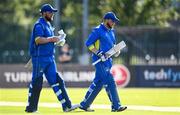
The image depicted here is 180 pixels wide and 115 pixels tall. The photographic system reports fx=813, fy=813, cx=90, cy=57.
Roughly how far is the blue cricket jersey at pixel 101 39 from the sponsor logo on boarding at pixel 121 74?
1283 cm

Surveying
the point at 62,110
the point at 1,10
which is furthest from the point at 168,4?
the point at 62,110

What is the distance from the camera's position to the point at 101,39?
1766 centimetres

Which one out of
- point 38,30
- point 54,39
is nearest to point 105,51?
point 54,39

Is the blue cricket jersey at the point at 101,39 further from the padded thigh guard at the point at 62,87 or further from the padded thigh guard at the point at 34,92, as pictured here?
the padded thigh guard at the point at 34,92

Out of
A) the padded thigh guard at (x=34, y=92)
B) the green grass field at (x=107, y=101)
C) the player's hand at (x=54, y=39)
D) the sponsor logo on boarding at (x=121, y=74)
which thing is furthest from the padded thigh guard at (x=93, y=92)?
the sponsor logo on boarding at (x=121, y=74)

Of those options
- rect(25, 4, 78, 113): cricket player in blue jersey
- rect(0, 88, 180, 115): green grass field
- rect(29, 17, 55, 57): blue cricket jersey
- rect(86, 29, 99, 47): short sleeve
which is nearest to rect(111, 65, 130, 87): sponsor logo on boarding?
rect(0, 88, 180, 115): green grass field

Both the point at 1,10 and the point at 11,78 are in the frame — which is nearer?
the point at 11,78

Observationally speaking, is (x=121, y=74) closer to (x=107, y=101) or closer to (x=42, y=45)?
(x=107, y=101)

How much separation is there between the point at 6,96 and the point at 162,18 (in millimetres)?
27746

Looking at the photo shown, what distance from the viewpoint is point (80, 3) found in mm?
53781

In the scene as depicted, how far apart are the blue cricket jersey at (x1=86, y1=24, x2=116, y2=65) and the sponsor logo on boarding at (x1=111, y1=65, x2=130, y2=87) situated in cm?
1283

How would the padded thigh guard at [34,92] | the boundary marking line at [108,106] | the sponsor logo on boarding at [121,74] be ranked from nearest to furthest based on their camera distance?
the padded thigh guard at [34,92]
the boundary marking line at [108,106]
the sponsor logo on boarding at [121,74]

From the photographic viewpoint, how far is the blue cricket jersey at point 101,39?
1761 cm

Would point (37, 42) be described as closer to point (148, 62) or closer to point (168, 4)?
point (148, 62)
